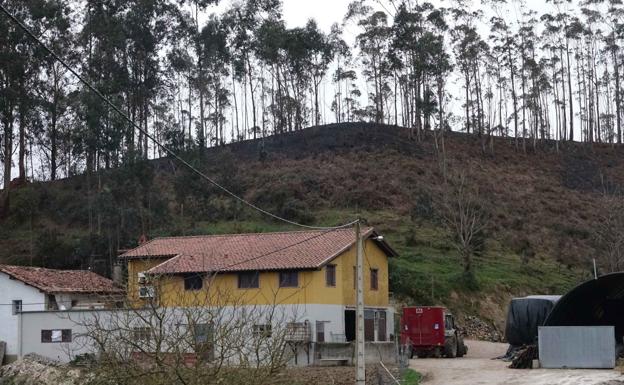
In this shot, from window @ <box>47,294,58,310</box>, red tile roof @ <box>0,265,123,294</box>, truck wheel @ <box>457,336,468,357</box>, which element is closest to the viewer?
truck wheel @ <box>457,336,468,357</box>

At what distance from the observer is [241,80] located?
91.9 m

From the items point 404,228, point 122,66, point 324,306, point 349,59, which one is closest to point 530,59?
point 349,59

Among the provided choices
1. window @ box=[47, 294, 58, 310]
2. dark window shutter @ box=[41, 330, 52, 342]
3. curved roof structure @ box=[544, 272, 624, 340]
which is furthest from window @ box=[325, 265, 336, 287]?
window @ box=[47, 294, 58, 310]

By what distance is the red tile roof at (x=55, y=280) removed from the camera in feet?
142

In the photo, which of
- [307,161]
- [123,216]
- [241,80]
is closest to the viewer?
[123,216]

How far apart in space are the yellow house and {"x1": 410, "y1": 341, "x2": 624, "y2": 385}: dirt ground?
5.65 meters

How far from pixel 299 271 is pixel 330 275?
1708mm

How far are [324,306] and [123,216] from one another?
22.9m

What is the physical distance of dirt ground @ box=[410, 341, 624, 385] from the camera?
83.3 ft

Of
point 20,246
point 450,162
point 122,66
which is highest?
point 122,66

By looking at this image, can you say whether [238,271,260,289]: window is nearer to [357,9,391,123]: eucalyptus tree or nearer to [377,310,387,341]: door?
[377,310,387,341]: door

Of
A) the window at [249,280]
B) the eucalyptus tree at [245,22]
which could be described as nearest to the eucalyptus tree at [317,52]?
the eucalyptus tree at [245,22]

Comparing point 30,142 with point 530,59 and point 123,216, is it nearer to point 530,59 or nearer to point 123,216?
point 123,216

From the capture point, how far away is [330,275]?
129 feet
